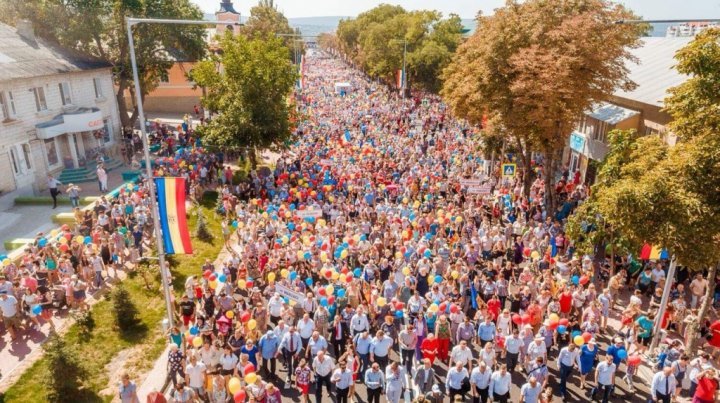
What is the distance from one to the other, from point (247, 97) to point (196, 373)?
19.5 metres

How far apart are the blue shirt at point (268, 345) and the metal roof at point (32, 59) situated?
21.0 m

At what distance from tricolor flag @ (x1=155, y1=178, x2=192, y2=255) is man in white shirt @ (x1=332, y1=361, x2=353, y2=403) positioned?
14.9ft

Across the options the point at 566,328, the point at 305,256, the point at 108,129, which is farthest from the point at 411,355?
the point at 108,129

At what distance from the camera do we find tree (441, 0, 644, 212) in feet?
64.2

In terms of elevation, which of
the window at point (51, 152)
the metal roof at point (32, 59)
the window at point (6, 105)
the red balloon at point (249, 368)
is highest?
the metal roof at point (32, 59)

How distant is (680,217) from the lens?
34.4ft

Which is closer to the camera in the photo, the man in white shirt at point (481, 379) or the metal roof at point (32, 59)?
the man in white shirt at point (481, 379)

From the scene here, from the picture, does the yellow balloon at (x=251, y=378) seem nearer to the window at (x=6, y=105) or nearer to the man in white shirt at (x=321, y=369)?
the man in white shirt at (x=321, y=369)

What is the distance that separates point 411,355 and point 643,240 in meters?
5.74

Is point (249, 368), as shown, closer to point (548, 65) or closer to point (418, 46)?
point (548, 65)

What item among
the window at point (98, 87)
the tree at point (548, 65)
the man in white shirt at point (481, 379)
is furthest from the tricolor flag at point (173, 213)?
the window at point (98, 87)

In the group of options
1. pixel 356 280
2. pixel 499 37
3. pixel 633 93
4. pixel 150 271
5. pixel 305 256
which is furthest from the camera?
pixel 633 93

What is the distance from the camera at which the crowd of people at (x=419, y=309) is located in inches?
414

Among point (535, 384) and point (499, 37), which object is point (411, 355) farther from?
point (499, 37)
